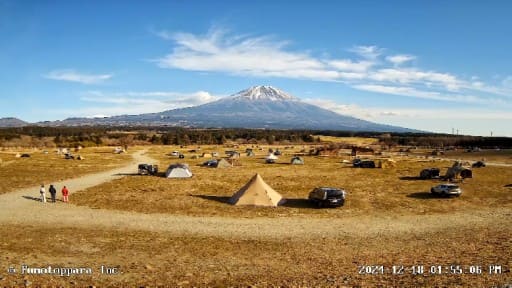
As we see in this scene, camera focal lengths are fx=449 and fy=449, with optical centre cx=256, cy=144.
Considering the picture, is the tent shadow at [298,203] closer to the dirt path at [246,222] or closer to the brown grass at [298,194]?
the brown grass at [298,194]

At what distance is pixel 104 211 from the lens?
1099 inches

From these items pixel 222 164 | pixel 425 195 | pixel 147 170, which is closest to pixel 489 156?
pixel 222 164

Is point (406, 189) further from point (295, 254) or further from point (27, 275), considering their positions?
point (27, 275)

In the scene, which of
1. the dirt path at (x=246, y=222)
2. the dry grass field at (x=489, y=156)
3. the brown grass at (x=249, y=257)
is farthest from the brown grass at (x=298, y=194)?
the dry grass field at (x=489, y=156)

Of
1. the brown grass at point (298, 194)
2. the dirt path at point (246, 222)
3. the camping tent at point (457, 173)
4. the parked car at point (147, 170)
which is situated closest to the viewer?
the dirt path at point (246, 222)

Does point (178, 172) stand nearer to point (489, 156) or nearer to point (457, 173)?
point (457, 173)

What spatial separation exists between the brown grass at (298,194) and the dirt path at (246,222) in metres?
1.70

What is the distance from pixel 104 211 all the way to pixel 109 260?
11673 mm

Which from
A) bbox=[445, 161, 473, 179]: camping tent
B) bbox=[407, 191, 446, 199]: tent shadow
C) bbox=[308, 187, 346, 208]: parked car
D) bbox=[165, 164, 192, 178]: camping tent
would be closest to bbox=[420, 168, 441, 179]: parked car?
bbox=[445, 161, 473, 179]: camping tent

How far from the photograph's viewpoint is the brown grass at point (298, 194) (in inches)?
1128

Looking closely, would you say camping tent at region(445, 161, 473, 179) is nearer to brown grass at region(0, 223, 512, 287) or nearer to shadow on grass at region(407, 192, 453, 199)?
shadow on grass at region(407, 192, 453, 199)

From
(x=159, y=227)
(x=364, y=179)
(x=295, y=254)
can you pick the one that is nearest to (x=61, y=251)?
(x=159, y=227)

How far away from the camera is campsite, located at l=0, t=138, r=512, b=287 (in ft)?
49.4

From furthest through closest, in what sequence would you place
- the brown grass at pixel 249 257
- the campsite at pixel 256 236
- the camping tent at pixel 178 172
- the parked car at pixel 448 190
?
Answer: the camping tent at pixel 178 172 < the parked car at pixel 448 190 < the campsite at pixel 256 236 < the brown grass at pixel 249 257
